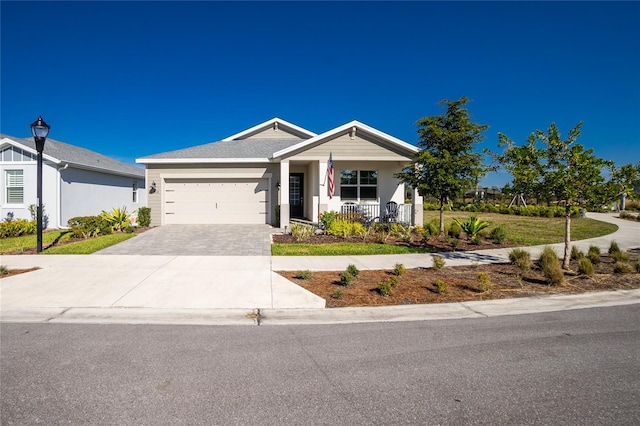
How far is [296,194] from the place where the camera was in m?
18.5

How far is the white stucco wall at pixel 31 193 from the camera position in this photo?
15031mm

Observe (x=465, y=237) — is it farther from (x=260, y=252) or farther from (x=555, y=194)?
(x=260, y=252)

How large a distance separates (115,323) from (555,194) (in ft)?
29.4

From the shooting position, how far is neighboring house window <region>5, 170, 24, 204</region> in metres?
15.3

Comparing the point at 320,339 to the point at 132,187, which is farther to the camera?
the point at 132,187

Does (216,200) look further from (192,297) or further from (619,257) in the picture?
(619,257)

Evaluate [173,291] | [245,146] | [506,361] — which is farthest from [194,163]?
[506,361]

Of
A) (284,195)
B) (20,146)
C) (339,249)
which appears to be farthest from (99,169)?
(339,249)

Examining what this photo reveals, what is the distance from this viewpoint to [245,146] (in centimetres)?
1912

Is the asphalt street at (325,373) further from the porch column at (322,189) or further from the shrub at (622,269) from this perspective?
the porch column at (322,189)

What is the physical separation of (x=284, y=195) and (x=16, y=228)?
1078 cm

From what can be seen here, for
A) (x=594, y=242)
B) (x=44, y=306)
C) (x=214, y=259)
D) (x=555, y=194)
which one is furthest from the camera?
(x=594, y=242)

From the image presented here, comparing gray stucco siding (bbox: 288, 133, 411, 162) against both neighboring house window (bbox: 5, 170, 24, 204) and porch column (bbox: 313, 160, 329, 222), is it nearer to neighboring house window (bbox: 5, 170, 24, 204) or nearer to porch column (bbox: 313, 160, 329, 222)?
porch column (bbox: 313, 160, 329, 222)

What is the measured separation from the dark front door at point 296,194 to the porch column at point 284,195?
291 cm
